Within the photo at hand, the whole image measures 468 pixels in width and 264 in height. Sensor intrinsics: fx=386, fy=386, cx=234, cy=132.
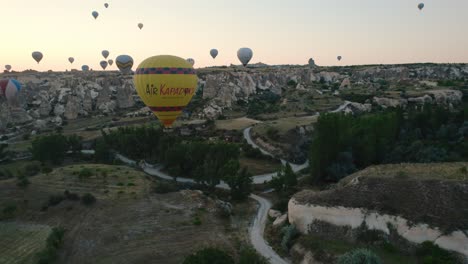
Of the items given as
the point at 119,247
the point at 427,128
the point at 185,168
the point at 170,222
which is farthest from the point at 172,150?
the point at 427,128

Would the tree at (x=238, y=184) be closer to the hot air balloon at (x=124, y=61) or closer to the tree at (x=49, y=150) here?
the tree at (x=49, y=150)

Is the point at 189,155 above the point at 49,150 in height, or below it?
above

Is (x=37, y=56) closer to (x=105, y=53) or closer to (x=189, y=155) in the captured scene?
(x=105, y=53)

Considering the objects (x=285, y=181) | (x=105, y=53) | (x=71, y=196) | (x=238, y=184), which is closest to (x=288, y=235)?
(x=285, y=181)

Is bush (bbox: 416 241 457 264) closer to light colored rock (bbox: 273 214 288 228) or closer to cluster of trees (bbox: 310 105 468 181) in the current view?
light colored rock (bbox: 273 214 288 228)

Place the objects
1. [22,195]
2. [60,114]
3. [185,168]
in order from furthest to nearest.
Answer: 1. [60,114]
2. [185,168]
3. [22,195]

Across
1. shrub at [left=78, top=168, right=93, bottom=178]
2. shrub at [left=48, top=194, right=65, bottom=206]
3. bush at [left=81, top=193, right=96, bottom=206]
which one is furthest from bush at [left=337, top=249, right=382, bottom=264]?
shrub at [left=78, top=168, right=93, bottom=178]

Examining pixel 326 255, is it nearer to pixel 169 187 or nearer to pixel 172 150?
pixel 169 187
